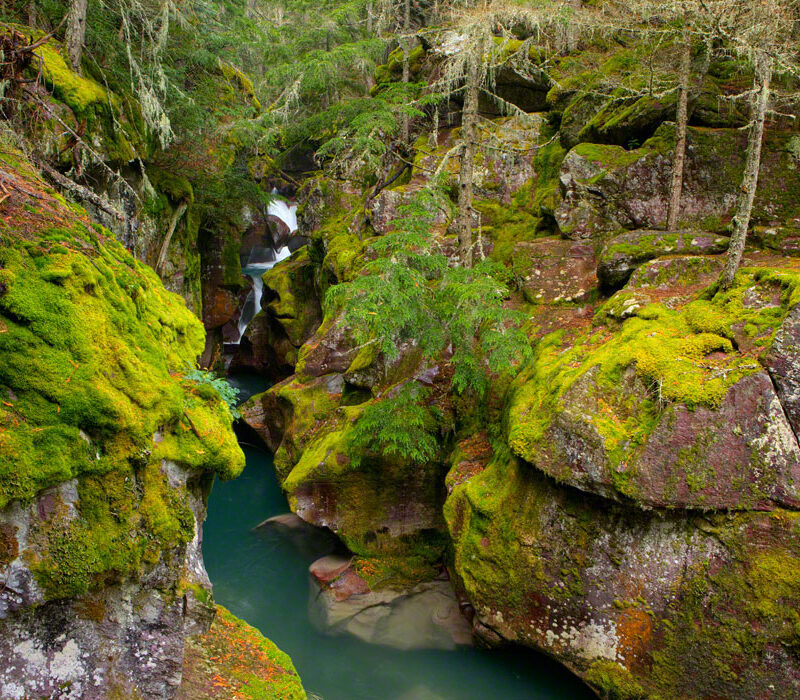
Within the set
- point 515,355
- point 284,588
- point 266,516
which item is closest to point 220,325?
point 266,516

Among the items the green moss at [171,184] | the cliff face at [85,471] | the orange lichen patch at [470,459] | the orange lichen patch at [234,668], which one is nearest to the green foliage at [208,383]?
the cliff face at [85,471]

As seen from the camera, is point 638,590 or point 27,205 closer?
point 27,205

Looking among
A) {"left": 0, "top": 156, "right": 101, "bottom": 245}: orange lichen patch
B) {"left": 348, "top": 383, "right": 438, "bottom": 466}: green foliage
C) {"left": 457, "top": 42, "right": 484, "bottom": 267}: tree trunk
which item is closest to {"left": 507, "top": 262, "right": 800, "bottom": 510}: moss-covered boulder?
{"left": 348, "top": 383, "right": 438, "bottom": 466}: green foliage

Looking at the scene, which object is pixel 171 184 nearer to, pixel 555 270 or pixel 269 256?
pixel 555 270

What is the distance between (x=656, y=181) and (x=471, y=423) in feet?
23.1

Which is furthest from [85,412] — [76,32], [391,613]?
[76,32]

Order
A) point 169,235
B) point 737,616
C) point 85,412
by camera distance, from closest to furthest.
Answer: point 85,412, point 737,616, point 169,235

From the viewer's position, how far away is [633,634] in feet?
21.6

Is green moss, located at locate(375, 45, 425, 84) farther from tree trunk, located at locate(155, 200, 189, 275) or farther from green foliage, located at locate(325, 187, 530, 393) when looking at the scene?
green foliage, located at locate(325, 187, 530, 393)

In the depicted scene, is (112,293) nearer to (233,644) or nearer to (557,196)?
(233,644)

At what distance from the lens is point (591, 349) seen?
831 centimetres

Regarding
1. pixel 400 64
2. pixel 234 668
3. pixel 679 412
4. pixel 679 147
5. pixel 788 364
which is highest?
pixel 400 64

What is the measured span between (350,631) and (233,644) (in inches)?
141

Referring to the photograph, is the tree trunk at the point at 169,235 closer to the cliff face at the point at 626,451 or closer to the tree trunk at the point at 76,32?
the tree trunk at the point at 76,32
